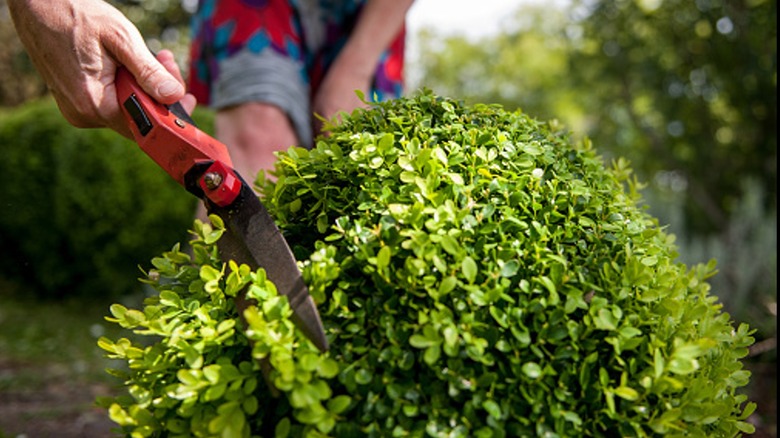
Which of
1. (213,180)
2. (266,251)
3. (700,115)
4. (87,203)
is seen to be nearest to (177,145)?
(213,180)

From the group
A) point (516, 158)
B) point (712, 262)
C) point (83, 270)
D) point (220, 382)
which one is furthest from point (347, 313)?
point (83, 270)

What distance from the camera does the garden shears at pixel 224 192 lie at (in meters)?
1.32

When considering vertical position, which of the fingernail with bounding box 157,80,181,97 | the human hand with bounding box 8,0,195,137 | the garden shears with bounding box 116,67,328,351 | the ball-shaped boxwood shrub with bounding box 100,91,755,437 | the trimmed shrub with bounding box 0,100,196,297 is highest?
the trimmed shrub with bounding box 0,100,196,297

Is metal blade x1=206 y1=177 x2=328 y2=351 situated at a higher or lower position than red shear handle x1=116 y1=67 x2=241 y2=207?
lower

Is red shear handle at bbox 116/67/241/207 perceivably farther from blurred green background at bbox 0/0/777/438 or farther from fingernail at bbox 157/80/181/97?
blurred green background at bbox 0/0/777/438

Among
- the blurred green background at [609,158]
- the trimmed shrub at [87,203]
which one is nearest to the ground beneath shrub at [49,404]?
the blurred green background at [609,158]

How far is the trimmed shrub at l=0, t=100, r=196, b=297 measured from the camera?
22.6 feet

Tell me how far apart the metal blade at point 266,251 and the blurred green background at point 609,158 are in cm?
362

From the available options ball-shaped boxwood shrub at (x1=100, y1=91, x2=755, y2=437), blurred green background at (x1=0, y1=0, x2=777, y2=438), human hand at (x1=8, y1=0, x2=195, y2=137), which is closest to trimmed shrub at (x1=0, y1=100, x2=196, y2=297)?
blurred green background at (x1=0, y1=0, x2=777, y2=438)

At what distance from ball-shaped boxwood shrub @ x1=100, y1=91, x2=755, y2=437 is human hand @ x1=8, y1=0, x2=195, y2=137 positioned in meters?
0.48

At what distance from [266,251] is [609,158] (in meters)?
6.39

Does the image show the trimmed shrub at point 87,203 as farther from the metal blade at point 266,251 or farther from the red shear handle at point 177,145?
the metal blade at point 266,251

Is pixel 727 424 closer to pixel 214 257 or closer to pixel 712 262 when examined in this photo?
pixel 712 262

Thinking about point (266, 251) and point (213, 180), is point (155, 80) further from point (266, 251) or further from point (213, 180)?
point (266, 251)
